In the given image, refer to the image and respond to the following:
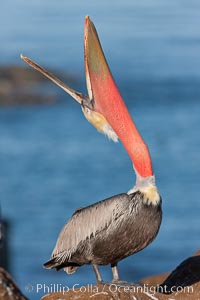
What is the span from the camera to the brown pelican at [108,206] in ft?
24.7

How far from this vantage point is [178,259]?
21.4 metres

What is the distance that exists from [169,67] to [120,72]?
2.94 metres

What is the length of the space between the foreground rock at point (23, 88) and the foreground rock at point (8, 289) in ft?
94.2

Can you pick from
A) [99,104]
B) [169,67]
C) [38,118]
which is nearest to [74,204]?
[38,118]

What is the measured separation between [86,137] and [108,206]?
2326cm

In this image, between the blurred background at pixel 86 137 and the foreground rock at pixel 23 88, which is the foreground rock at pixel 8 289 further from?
the foreground rock at pixel 23 88

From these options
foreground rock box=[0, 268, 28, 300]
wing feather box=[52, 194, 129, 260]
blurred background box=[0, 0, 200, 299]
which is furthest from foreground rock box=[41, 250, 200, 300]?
blurred background box=[0, 0, 200, 299]

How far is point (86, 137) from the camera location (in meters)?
30.8

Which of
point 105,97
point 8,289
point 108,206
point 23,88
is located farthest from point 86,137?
point 8,289

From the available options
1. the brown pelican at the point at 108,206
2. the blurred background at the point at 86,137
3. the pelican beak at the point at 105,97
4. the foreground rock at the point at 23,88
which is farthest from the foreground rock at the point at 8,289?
the foreground rock at the point at 23,88

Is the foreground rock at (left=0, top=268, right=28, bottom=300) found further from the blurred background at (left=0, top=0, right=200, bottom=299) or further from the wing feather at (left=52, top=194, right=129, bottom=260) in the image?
the blurred background at (left=0, top=0, right=200, bottom=299)

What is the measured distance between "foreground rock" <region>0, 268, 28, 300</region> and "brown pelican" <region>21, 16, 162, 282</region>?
0.89m

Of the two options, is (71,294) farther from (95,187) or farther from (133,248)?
(95,187)

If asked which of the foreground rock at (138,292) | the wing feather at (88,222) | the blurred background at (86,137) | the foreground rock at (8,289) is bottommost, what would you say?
the foreground rock at (8,289)
